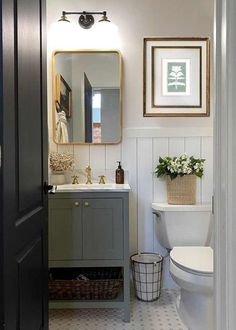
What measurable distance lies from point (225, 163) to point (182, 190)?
1585 millimetres

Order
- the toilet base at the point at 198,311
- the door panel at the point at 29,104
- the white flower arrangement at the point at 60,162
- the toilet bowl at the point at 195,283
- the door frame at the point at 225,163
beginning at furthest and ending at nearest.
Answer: the white flower arrangement at the point at 60,162 < the toilet base at the point at 198,311 < the toilet bowl at the point at 195,283 < the door panel at the point at 29,104 < the door frame at the point at 225,163

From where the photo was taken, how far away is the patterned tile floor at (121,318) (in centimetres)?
214

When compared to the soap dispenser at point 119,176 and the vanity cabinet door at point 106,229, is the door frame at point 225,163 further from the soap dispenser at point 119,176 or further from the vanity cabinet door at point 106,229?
the soap dispenser at point 119,176

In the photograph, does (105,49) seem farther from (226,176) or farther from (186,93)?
(226,176)

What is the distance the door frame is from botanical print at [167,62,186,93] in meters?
1.62

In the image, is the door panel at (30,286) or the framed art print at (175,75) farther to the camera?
the framed art print at (175,75)

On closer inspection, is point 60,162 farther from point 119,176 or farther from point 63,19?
point 63,19

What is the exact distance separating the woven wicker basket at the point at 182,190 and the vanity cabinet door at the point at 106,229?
54 cm

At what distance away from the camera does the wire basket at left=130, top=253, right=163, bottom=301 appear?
8.15 feet

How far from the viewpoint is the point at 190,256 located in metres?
2.07

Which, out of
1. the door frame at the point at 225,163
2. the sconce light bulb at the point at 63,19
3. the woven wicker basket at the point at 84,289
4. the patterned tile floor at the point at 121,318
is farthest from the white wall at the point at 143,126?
the door frame at the point at 225,163

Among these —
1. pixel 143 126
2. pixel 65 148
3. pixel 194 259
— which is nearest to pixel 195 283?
pixel 194 259

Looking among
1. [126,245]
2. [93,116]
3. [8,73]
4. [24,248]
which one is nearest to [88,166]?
[93,116]

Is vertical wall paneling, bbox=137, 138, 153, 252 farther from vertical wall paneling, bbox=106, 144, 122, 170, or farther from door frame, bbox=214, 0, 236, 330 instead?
door frame, bbox=214, 0, 236, 330
